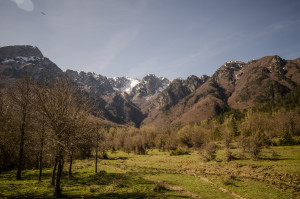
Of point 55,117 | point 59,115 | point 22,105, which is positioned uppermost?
point 22,105

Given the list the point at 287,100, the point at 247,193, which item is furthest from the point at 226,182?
the point at 287,100

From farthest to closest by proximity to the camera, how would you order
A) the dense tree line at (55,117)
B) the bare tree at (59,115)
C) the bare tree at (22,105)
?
the bare tree at (22,105)
the dense tree line at (55,117)
the bare tree at (59,115)

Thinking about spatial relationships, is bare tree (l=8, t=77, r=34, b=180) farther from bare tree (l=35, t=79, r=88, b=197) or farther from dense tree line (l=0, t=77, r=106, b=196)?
bare tree (l=35, t=79, r=88, b=197)

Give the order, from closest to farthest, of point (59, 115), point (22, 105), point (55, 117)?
point (55, 117) < point (59, 115) < point (22, 105)

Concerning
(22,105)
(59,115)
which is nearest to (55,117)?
(59,115)

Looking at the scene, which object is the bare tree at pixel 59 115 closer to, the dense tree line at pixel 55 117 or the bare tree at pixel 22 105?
the dense tree line at pixel 55 117

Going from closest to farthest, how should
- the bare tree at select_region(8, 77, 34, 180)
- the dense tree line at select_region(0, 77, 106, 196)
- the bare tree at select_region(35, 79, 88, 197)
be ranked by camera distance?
the bare tree at select_region(35, 79, 88, 197), the dense tree line at select_region(0, 77, 106, 196), the bare tree at select_region(8, 77, 34, 180)

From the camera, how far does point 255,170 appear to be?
27.4 metres

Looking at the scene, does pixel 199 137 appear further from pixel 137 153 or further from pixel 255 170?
pixel 255 170

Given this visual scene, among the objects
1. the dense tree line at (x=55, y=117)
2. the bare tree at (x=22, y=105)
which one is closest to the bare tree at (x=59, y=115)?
the dense tree line at (x=55, y=117)

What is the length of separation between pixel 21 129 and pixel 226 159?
151 ft

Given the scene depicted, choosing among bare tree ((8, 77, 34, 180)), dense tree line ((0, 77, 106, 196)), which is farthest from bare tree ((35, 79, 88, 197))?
bare tree ((8, 77, 34, 180))

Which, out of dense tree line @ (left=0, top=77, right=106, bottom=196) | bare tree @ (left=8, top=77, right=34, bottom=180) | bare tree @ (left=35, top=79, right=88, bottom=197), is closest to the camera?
bare tree @ (left=35, top=79, right=88, bottom=197)

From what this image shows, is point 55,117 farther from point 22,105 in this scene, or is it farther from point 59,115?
point 22,105
